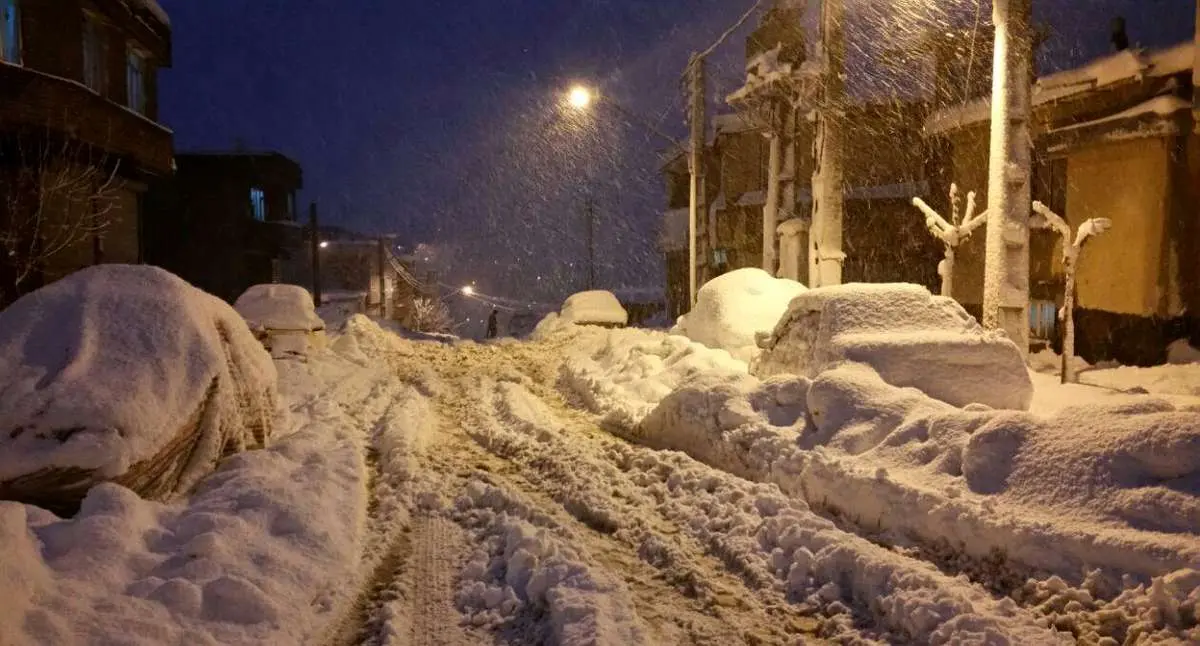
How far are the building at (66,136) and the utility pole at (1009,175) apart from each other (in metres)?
16.1

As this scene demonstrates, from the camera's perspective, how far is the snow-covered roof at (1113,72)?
53.8ft

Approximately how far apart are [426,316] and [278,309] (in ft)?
155

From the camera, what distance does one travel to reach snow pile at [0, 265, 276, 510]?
5562 mm

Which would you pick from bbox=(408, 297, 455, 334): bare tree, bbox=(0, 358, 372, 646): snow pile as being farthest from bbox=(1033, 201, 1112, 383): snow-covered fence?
bbox=(408, 297, 455, 334): bare tree

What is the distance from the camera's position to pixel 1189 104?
16.2 m

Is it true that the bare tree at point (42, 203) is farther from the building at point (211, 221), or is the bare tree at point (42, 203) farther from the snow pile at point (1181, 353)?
the snow pile at point (1181, 353)

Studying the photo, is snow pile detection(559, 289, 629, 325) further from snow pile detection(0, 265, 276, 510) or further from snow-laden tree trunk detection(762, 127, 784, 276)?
snow pile detection(0, 265, 276, 510)

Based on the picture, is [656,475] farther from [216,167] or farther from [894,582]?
[216,167]

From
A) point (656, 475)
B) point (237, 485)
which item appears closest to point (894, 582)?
point (656, 475)

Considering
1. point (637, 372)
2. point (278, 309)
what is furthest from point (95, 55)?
point (637, 372)

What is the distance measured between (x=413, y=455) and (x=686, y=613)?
436cm

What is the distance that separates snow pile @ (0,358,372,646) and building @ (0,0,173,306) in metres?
12.5

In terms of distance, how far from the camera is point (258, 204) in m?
37.8

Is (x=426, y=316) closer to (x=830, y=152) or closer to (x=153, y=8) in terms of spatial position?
(x=153, y=8)
